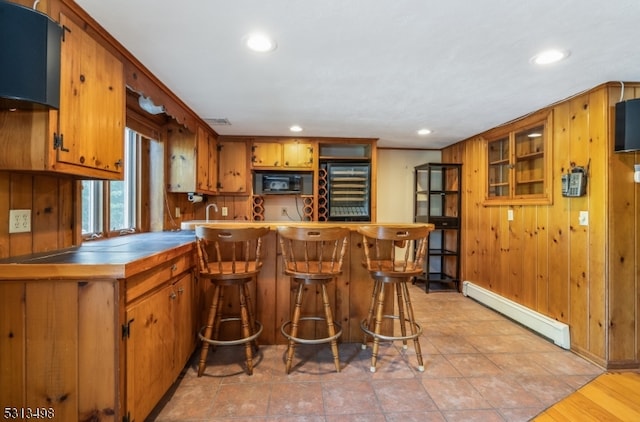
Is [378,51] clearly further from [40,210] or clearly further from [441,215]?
[441,215]

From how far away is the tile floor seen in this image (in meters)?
1.71

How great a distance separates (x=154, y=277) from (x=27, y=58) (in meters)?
1.08

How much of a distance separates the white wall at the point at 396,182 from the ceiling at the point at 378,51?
1.80 m

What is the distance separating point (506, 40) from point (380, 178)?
10.4ft

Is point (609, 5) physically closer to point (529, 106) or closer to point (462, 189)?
point (529, 106)

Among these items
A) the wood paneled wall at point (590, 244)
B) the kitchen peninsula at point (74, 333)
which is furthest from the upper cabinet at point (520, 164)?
the kitchen peninsula at point (74, 333)

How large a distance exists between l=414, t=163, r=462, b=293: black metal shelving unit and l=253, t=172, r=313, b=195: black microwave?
1.75m

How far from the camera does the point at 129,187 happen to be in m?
2.94

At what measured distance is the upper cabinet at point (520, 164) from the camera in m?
2.90

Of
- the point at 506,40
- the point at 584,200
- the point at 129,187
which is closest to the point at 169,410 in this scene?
the point at 129,187

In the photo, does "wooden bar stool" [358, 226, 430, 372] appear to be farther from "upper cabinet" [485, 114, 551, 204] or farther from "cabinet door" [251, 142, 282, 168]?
"cabinet door" [251, 142, 282, 168]

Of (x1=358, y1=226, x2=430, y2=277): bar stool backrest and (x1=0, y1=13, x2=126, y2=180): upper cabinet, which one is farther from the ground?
(x1=0, y1=13, x2=126, y2=180): upper cabinet

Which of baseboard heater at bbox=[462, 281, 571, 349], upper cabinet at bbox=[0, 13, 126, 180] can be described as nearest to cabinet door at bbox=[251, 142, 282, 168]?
upper cabinet at bbox=[0, 13, 126, 180]

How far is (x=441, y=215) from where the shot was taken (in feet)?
15.6
